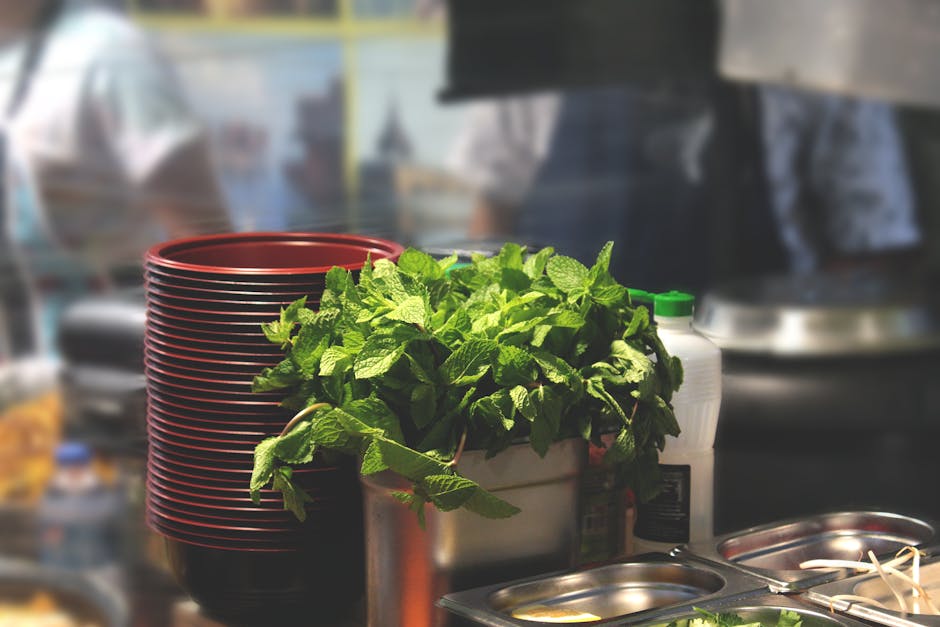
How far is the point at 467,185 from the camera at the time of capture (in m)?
4.07

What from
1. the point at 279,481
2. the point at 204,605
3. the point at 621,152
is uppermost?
the point at 621,152

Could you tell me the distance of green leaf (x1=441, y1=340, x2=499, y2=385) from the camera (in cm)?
89

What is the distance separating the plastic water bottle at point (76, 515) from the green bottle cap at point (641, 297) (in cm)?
75

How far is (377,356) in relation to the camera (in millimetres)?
885

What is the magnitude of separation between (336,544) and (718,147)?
10.1ft

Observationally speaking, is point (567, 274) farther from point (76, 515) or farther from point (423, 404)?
point (76, 515)

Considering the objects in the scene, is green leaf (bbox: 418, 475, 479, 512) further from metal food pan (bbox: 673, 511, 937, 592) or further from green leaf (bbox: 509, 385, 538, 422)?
metal food pan (bbox: 673, 511, 937, 592)

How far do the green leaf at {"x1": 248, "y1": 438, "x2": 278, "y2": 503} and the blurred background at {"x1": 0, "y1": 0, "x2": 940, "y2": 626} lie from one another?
1.32 m

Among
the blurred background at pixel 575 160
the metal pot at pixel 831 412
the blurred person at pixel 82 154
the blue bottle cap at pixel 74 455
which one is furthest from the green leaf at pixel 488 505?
the blurred person at pixel 82 154

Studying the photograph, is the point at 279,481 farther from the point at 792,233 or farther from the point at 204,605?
the point at 792,233

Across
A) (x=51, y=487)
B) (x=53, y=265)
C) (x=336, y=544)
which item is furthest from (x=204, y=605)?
(x=53, y=265)

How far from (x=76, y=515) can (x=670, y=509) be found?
115 cm

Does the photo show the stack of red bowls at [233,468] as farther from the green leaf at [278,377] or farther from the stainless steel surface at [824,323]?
the stainless steel surface at [824,323]

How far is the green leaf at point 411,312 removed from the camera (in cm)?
89
